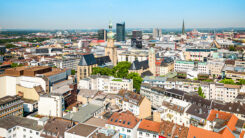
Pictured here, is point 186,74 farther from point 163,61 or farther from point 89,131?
point 89,131

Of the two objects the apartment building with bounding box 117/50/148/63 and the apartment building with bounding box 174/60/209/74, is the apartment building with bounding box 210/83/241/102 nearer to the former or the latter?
the apartment building with bounding box 174/60/209/74

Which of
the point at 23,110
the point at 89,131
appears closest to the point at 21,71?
the point at 23,110

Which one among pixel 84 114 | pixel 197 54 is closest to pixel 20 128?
pixel 84 114

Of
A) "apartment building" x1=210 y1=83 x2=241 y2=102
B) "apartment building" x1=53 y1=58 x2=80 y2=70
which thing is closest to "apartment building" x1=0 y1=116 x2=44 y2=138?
"apartment building" x1=210 y1=83 x2=241 y2=102

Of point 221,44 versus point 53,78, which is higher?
point 221,44

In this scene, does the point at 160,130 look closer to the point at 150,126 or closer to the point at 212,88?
the point at 150,126
